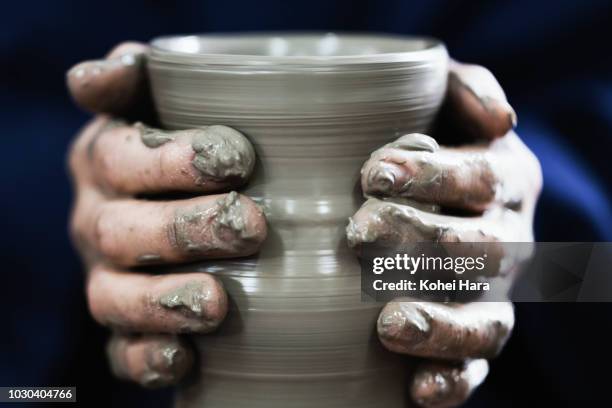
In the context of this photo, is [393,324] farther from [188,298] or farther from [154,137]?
[154,137]

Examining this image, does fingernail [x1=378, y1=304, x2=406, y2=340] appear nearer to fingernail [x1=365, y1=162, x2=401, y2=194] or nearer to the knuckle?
fingernail [x1=365, y1=162, x2=401, y2=194]

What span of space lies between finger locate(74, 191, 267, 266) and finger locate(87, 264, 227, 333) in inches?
1.0

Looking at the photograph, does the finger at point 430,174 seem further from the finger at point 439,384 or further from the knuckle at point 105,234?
the knuckle at point 105,234

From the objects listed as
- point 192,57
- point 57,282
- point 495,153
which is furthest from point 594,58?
point 57,282

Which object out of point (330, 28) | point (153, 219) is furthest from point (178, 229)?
point (330, 28)

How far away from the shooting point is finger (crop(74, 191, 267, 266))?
2.93ft

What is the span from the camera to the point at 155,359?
38.2 inches

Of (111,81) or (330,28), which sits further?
(330,28)

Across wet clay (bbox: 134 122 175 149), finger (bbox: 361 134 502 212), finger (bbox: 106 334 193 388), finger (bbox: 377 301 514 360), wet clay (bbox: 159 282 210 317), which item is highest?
wet clay (bbox: 134 122 175 149)

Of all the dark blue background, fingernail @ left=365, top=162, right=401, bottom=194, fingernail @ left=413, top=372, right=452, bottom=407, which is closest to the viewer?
fingernail @ left=365, top=162, right=401, bottom=194

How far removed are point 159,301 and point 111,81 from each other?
0.31 m

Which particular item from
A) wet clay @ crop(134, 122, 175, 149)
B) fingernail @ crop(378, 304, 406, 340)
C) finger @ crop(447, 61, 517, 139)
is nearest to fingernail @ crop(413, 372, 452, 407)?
fingernail @ crop(378, 304, 406, 340)

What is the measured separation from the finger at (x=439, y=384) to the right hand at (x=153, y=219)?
27 centimetres

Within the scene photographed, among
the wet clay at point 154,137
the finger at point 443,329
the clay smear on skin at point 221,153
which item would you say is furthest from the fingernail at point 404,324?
the wet clay at point 154,137
